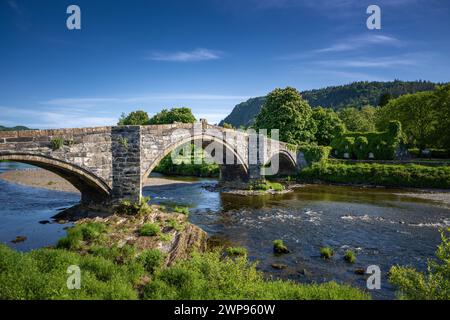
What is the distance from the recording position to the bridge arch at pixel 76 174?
16.2 meters

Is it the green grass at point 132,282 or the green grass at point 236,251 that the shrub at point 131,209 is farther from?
the green grass at point 132,282

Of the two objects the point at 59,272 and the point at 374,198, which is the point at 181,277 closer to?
the point at 59,272

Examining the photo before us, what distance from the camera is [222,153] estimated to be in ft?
121

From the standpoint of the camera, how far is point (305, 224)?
23.1 m

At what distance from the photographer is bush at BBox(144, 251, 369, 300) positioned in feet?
32.5

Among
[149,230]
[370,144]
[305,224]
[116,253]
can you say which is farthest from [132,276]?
[370,144]

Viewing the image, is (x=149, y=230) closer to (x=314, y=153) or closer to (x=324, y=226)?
(x=324, y=226)

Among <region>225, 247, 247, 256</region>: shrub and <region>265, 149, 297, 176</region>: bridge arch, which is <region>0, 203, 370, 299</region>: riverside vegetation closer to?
<region>225, 247, 247, 256</region>: shrub

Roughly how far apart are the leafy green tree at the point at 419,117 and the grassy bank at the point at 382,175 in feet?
72.2

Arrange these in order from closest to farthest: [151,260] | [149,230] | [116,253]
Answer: [151,260], [116,253], [149,230]

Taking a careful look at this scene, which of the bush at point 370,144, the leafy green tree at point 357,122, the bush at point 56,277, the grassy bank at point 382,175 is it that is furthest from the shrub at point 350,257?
the leafy green tree at point 357,122

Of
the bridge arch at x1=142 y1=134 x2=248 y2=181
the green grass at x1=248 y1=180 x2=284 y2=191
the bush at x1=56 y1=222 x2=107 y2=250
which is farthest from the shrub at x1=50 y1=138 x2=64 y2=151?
the green grass at x1=248 y1=180 x2=284 y2=191

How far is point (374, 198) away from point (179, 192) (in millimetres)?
21411

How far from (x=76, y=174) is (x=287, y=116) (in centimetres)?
4045
